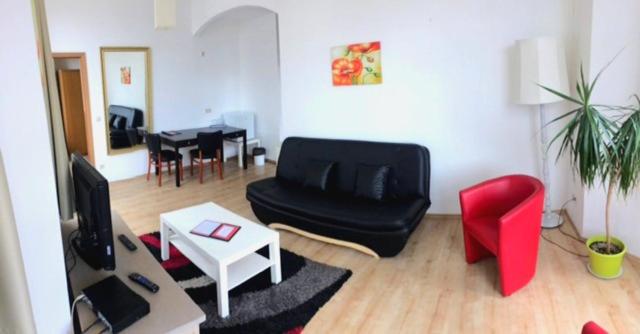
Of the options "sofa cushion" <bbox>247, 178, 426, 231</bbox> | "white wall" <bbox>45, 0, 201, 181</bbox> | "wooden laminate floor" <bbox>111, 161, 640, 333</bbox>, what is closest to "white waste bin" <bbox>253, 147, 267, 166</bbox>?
"white wall" <bbox>45, 0, 201, 181</bbox>

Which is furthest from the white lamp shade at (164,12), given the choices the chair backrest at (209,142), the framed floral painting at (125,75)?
the framed floral painting at (125,75)

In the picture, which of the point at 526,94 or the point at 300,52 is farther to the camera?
the point at 300,52

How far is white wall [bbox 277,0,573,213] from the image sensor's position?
13.1 feet

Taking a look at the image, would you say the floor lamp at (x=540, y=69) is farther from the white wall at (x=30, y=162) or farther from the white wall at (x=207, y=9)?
the white wall at (x=30, y=162)

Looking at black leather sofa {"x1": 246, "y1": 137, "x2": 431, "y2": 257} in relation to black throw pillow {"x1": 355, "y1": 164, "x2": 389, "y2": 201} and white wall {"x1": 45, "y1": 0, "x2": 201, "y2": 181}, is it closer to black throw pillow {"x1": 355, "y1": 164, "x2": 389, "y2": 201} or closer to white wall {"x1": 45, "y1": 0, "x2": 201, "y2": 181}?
black throw pillow {"x1": 355, "y1": 164, "x2": 389, "y2": 201}

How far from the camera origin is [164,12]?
10.1 ft

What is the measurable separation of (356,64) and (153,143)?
3.33 metres

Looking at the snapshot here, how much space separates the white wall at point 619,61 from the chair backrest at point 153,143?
5334 mm

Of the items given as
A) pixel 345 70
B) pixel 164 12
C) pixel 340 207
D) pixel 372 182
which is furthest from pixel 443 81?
pixel 164 12

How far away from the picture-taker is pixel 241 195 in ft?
18.5

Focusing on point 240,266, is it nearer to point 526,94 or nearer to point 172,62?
point 526,94

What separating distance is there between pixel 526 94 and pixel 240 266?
283 cm

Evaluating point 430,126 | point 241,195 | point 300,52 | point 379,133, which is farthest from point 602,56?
point 241,195

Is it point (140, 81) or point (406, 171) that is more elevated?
point (140, 81)
